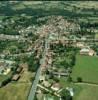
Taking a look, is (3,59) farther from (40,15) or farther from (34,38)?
(40,15)

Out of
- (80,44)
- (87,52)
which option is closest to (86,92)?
(87,52)

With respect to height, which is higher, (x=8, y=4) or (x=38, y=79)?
(x=8, y=4)

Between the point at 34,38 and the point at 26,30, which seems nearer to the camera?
the point at 34,38

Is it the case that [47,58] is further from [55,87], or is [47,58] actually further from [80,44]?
[55,87]

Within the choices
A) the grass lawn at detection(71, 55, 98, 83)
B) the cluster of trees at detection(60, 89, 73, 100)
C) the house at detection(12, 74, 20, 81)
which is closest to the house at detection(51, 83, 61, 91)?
the cluster of trees at detection(60, 89, 73, 100)

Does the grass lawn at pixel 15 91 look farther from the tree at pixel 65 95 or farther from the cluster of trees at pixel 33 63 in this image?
the cluster of trees at pixel 33 63

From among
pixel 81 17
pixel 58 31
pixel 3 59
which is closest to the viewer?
pixel 3 59

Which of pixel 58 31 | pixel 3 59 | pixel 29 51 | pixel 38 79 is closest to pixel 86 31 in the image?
pixel 58 31
